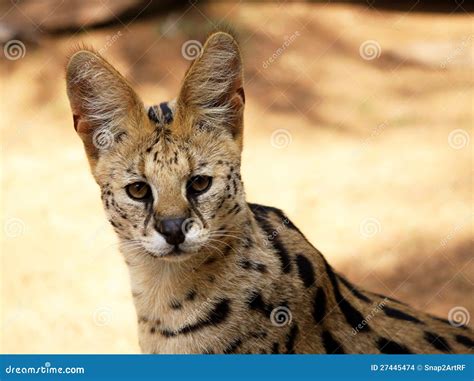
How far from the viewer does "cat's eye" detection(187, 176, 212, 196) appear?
2.83m

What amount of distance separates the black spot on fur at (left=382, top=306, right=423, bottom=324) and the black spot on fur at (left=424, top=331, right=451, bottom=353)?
7 cm

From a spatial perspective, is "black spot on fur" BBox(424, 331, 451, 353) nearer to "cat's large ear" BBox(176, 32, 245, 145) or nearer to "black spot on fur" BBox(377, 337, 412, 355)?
"black spot on fur" BBox(377, 337, 412, 355)

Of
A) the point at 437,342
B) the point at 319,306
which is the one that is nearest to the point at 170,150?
the point at 319,306

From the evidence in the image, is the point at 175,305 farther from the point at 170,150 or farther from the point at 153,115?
the point at 153,115

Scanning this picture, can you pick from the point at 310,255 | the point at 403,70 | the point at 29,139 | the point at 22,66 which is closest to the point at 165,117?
the point at 310,255

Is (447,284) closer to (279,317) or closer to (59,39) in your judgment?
(279,317)

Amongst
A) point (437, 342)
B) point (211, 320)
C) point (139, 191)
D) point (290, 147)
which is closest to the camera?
point (139, 191)

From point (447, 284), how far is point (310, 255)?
2252 millimetres

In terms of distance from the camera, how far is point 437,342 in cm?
325

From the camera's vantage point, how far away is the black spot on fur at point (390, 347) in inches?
124

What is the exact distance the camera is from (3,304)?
17.3ft

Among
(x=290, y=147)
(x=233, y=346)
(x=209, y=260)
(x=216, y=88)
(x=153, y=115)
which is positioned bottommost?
(x=290, y=147)

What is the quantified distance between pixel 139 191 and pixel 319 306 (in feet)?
2.58

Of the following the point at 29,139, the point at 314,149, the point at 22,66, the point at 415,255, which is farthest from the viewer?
the point at 22,66
